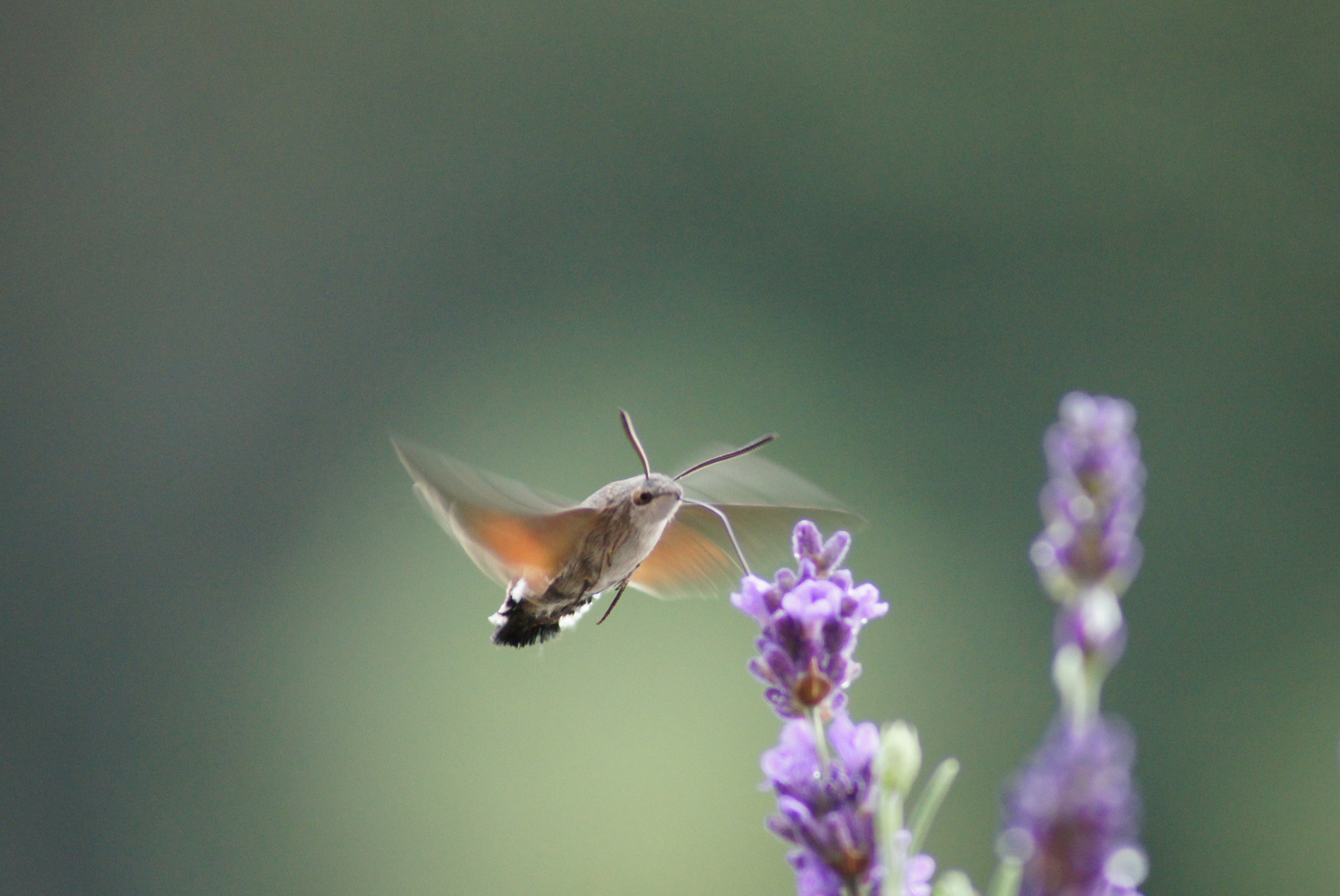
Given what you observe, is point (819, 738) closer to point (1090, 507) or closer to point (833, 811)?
point (833, 811)

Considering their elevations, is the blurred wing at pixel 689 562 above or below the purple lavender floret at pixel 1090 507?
above

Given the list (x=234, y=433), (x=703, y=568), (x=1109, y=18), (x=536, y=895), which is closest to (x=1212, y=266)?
(x=1109, y=18)

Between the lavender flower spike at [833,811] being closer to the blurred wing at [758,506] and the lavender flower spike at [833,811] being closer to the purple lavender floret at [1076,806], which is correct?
the purple lavender floret at [1076,806]

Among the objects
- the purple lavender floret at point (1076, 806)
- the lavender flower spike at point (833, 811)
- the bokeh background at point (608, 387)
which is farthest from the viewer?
the bokeh background at point (608, 387)

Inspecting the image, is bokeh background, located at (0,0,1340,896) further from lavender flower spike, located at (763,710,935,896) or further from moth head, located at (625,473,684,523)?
lavender flower spike, located at (763,710,935,896)

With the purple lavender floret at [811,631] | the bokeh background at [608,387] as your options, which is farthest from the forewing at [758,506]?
the bokeh background at [608,387]

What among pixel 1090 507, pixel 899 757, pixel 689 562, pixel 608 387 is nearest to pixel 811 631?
pixel 899 757

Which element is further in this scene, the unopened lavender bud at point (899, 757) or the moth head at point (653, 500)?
A: the moth head at point (653, 500)
